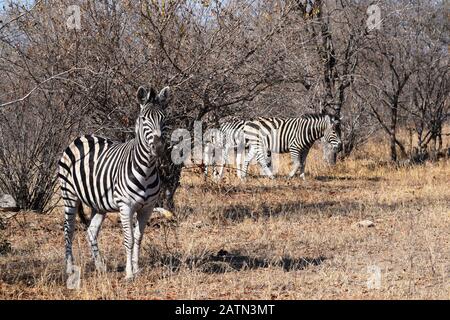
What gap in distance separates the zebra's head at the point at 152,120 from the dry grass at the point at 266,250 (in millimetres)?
1289

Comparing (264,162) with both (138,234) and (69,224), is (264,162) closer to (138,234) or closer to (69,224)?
(69,224)

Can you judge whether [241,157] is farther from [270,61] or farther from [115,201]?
[115,201]

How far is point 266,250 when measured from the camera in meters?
8.62

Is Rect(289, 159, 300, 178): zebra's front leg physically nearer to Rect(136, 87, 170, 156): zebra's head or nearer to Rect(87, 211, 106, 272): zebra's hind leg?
Rect(87, 211, 106, 272): zebra's hind leg

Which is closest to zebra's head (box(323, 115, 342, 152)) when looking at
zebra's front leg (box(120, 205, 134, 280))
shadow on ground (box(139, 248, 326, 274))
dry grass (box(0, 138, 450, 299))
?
dry grass (box(0, 138, 450, 299))

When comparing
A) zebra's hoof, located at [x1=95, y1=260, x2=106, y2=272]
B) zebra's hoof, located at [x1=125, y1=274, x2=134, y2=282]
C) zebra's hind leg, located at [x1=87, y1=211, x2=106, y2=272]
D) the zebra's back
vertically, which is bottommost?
zebra's hoof, located at [x1=125, y1=274, x2=134, y2=282]

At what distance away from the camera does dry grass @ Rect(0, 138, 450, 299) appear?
6.68m

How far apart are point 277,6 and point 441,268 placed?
4.54 m

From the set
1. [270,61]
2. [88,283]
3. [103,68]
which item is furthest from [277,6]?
[88,283]

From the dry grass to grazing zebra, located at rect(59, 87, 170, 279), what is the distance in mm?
435

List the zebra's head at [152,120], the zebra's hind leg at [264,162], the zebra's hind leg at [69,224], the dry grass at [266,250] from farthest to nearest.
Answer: the zebra's hind leg at [264,162] < the zebra's hind leg at [69,224] < the zebra's head at [152,120] < the dry grass at [266,250]

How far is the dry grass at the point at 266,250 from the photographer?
6680 millimetres

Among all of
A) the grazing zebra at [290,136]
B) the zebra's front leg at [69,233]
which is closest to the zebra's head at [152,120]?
the zebra's front leg at [69,233]

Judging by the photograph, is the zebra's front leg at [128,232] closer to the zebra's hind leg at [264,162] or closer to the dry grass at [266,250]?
the dry grass at [266,250]
